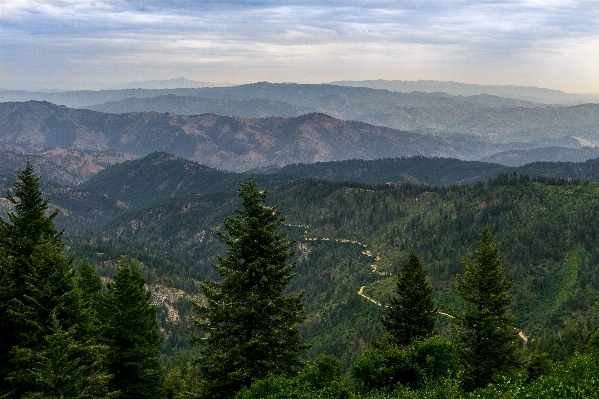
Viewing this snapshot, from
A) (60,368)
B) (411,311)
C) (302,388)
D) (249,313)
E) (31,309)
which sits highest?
(31,309)

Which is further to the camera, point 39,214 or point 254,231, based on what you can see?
point 39,214

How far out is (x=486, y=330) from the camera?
180 feet

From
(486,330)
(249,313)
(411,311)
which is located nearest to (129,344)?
(249,313)

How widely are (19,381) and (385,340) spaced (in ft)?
126

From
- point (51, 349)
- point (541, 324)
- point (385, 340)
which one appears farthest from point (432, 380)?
point (541, 324)

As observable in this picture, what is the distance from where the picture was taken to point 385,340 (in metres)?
58.4

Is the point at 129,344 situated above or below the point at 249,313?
below

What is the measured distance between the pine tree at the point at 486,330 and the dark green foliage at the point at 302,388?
20.9 meters

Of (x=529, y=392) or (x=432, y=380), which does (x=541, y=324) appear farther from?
(x=529, y=392)

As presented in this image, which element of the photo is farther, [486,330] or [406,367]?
[486,330]

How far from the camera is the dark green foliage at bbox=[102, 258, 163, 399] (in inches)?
1973

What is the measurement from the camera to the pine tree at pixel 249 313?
42906 millimetres

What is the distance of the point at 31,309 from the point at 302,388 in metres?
23.3

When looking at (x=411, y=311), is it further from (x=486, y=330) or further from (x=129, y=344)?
(x=129, y=344)
